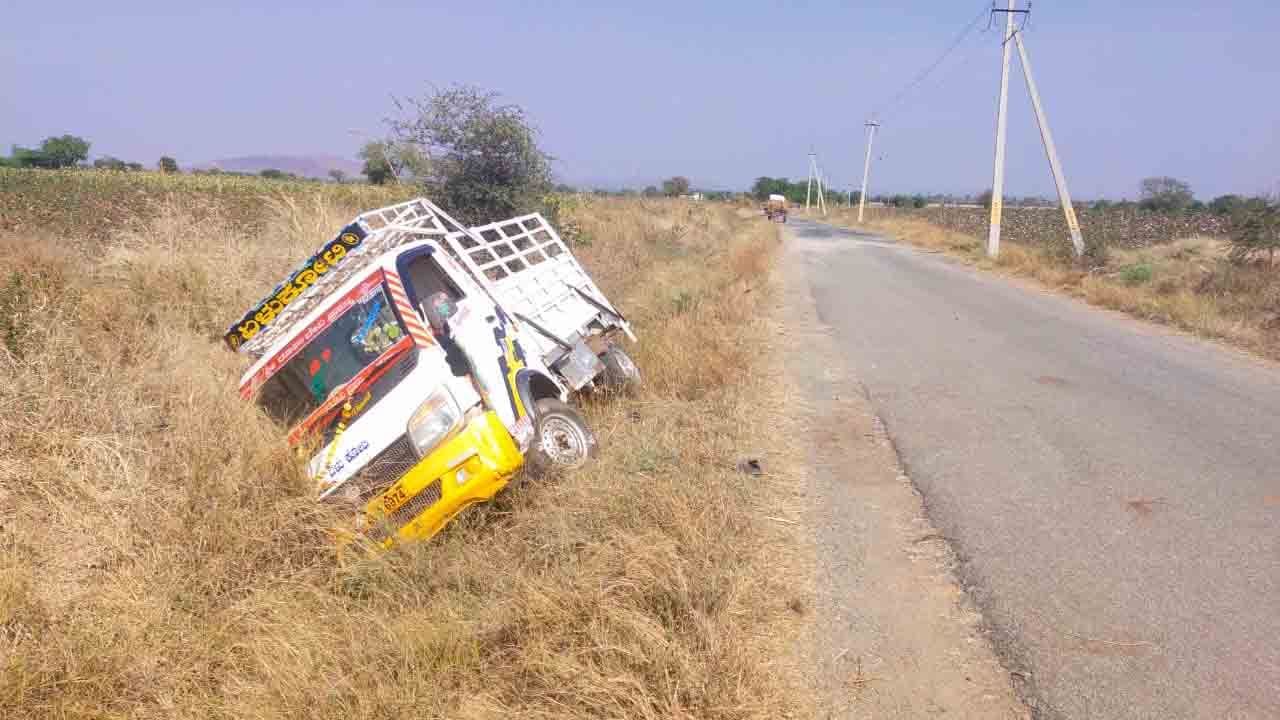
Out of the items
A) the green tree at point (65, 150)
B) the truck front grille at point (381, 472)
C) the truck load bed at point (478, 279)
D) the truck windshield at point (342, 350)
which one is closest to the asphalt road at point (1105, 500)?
the truck load bed at point (478, 279)

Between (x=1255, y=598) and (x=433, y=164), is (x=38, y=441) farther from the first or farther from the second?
(x=433, y=164)

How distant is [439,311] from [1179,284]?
13.9m

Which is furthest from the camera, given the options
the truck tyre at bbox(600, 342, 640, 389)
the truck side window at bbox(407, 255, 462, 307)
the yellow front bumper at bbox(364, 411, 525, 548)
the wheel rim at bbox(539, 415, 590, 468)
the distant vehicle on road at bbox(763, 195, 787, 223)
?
the distant vehicle on road at bbox(763, 195, 787, 223)

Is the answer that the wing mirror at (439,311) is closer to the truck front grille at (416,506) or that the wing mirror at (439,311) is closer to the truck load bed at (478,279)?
the truck load bed at (478,279)

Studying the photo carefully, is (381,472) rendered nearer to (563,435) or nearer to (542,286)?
(563,435)

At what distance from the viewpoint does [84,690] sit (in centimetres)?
331

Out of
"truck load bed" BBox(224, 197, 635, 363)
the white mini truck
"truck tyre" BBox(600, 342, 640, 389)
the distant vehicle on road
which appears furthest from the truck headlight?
the distant vehicle on road

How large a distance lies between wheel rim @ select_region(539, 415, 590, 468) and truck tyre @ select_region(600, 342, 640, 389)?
1844 millimetres

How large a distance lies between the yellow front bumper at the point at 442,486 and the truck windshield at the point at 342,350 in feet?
3.76

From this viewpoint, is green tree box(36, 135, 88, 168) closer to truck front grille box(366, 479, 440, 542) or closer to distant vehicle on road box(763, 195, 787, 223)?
distant vehicle on road box(763, 195, 787, 223)

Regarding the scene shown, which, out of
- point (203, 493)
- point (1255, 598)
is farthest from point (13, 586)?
point (1255, 598)

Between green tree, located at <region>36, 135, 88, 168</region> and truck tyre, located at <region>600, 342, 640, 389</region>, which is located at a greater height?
green tree, located at <region>36, 135, 88, 168</region>

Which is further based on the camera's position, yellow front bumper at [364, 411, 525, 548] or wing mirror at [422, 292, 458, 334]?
wing mirror at [422, 292, 458, 334]

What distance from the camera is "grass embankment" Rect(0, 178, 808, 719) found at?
3199mm
